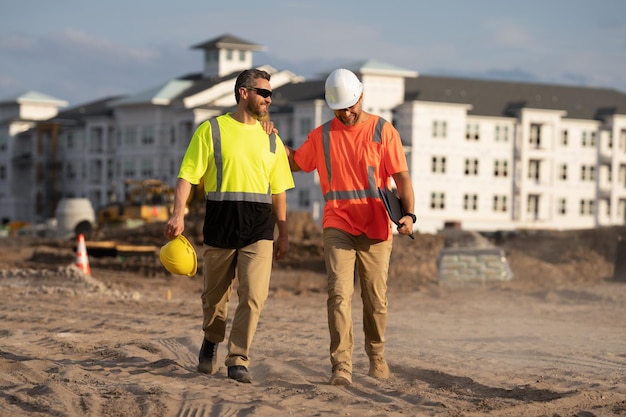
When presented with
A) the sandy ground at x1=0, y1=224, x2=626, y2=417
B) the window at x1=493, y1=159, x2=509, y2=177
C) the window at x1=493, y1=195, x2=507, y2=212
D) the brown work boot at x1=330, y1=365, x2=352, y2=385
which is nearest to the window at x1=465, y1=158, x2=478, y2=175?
the window at x1=493, y1=159, x2=509, y2=177

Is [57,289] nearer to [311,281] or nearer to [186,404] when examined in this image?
[311,281]

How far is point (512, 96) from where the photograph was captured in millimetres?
78562

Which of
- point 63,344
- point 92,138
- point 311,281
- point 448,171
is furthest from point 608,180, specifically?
point 63,344

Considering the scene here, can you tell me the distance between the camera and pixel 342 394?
8.28 m

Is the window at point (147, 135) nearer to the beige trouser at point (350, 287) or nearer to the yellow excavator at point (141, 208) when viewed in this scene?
the yellow excavator at point (141, 208)

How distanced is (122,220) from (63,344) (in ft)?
132

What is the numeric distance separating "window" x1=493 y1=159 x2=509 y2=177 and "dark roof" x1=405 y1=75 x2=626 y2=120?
2.97 meters

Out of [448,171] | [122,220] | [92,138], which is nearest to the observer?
[122,220]

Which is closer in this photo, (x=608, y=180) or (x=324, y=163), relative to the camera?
(x=324, y=163)

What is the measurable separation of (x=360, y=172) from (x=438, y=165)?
64.5 metres

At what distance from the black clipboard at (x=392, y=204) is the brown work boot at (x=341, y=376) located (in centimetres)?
110

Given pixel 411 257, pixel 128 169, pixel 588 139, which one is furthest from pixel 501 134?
pixel 411 257

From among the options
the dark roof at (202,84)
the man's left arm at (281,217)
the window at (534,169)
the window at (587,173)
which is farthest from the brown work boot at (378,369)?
the dark roof at (202,84)

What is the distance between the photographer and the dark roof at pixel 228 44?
8862 cm
